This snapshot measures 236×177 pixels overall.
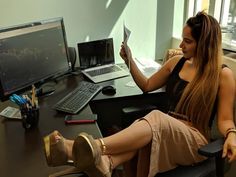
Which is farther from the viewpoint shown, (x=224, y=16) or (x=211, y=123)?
(x=224, y=16)

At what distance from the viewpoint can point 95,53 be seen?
2.30 metres

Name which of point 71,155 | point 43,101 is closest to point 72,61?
point 43,101

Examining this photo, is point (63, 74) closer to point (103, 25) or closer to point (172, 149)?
point (103, 25)

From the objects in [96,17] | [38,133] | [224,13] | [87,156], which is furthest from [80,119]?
[224,13]

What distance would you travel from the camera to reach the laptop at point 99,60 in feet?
7.24

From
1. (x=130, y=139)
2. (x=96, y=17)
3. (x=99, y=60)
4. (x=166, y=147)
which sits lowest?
(x=166, y=147)

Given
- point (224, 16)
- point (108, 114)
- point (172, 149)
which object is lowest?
point (108, 114)

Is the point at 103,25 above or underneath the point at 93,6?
underneath

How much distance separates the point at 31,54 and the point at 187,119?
1022 mm

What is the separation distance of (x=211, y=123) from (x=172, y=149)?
35 centimetres

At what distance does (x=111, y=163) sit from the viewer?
1271mm

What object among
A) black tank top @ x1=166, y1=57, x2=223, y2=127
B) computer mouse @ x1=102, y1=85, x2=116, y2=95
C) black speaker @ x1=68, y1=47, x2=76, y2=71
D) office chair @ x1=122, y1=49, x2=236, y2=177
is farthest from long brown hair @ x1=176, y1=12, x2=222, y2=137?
black speaker @ x1=68, y1=47, x2=76, y2=71

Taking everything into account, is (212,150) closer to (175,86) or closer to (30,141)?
(175,86)

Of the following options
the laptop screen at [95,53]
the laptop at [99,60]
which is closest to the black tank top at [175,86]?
the laptop at [99,60]
